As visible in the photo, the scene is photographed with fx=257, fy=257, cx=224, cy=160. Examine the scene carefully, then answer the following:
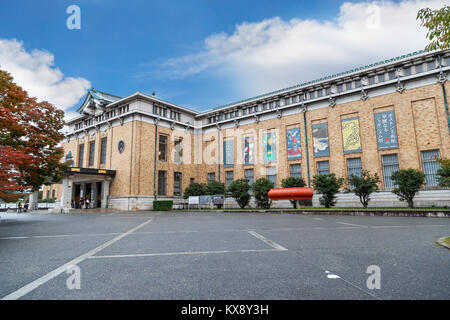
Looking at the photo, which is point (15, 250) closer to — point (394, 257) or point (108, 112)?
point (394, 257)

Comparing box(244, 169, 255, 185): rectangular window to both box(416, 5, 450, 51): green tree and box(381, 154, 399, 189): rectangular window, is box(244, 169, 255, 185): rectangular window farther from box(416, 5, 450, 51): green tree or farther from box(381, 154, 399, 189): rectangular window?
box(416, 5, 450, 51): green tree

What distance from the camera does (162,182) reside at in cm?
3319

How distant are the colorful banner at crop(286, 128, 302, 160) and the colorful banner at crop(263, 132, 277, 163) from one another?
1762mm

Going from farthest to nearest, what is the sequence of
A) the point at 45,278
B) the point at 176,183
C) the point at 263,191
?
1. the point at 176,183
2. the point at 263,191
3. the point at 45,278

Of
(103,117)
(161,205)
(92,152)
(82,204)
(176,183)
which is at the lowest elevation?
(161,205)

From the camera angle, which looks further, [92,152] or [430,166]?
[92,152]

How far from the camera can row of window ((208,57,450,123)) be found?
2294cm

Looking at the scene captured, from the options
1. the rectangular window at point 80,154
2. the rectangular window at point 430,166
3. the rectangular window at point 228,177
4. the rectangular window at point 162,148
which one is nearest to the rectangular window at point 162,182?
the rectangular window at point 162,148

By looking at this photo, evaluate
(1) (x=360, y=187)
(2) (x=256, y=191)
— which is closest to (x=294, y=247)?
(1) (x=360, y=187)

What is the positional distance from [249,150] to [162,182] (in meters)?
11.9

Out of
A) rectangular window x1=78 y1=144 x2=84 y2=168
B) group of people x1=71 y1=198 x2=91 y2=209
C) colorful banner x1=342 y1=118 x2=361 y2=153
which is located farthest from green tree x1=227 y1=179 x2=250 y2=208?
rectangular window x1=78 y1=144 x2=84 y2=168

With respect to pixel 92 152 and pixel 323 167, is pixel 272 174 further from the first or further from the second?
pixel 92 152

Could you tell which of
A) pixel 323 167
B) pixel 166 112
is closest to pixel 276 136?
pixel 323 167

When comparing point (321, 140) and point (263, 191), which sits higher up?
point (321, 140)
